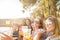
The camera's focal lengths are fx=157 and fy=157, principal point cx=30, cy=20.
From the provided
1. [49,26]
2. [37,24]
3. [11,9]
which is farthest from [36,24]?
[11,9]

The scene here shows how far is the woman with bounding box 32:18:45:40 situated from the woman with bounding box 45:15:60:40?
0.07 metres

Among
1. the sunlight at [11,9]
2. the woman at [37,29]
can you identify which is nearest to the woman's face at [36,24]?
the woman at [37,29]

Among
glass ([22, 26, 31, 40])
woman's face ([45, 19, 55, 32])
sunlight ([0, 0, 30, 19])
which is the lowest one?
glass ([22, 26, 31, 40])

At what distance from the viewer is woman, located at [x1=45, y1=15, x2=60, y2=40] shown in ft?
6.30

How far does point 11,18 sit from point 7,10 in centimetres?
12

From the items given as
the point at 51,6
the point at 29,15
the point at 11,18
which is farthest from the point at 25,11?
Answer: the point at 51,6

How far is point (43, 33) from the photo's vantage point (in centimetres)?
194

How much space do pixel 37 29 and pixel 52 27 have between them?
19 cm

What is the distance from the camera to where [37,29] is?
1.96 meters

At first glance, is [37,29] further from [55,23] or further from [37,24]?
[55,23]

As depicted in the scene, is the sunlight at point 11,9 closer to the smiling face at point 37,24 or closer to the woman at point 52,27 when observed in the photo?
the smiling face at point 37,24

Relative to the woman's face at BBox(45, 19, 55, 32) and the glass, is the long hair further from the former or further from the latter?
the glass

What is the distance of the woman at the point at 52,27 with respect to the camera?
1921 millimetres

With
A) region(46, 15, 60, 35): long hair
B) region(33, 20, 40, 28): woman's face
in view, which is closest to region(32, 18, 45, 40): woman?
region(33, 20, 40, 28): woman's face
